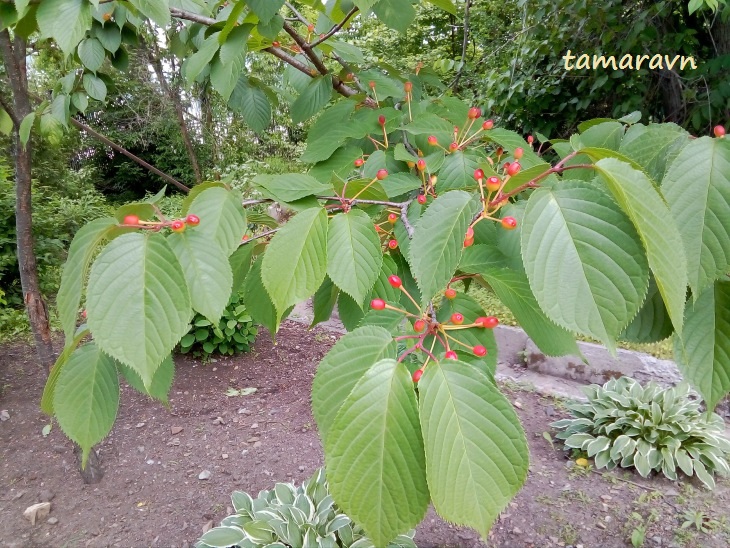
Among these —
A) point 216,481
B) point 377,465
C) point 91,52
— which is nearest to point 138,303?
point 377,465

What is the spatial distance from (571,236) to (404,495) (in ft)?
0.95

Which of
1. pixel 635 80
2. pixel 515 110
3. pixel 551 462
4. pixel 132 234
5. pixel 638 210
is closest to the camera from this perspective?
pixel 638 210

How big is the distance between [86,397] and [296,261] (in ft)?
1.09

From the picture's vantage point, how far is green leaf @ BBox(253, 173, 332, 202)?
2.18 feet

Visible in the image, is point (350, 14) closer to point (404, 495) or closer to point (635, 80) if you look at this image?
point (404, 495)

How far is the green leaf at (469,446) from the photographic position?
1.32ft

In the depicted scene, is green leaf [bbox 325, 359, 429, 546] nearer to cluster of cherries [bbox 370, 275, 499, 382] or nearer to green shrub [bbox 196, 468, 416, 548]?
cluster of cherries [bbox 370, 275, 499, 382]

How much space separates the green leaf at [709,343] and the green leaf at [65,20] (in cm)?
101

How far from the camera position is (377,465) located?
0.42m

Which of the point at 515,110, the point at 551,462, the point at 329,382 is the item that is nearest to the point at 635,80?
the point at 515,110

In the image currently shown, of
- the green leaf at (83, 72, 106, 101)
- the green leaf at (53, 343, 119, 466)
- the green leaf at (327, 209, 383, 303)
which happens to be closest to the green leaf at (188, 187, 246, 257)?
the green leaf at (327, 209, 383, 303)

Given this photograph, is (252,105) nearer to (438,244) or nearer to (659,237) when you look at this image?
(438,244)

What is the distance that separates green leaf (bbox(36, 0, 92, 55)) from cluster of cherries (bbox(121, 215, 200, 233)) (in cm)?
47

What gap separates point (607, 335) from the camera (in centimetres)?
43
